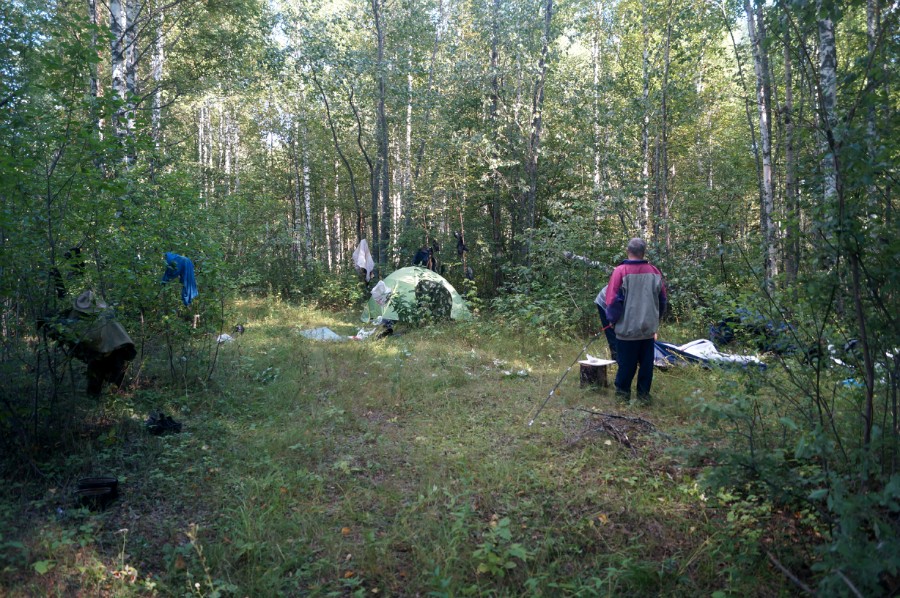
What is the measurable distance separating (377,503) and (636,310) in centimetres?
317

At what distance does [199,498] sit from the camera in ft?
12.6

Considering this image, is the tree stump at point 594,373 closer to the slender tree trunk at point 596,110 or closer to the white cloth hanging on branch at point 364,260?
the slender tree trunk at point 596,110

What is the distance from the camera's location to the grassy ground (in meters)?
2.90

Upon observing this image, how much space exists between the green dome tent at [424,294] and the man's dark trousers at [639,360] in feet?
17.8

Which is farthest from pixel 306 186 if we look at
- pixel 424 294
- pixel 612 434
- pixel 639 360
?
pixel 612 434

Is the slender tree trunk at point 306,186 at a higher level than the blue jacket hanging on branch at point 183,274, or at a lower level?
higher

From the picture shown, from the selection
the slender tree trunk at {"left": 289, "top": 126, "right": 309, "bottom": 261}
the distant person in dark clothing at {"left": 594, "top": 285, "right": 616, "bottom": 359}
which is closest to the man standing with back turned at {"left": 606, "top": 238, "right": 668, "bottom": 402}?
the distant person in dark clothing at {"left": 594, "top": 285, "right": 616, "bottom": 359}

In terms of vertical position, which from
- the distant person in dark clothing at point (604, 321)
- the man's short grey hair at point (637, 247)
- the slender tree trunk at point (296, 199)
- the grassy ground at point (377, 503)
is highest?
the slender tree trunk at point (296, 199)

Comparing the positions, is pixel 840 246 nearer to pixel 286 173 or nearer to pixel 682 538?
pixel 682 538

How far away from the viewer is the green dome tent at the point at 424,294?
11.2m

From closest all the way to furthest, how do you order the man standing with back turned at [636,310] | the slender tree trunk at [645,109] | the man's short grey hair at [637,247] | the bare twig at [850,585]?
1. the bare twig at [850,585]
2. the man standing with back turned at [636,310]
3. the man's short grey hair at [637,247]
4. the slender tree trunk at [645,109]

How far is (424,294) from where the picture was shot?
11.2 meters

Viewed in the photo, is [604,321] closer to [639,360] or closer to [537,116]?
[639,360]

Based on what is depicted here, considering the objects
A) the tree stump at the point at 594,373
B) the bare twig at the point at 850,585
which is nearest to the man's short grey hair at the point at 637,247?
the tree stump at the point at 594,373
